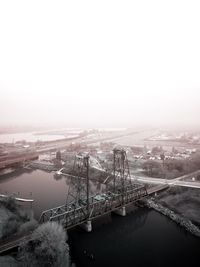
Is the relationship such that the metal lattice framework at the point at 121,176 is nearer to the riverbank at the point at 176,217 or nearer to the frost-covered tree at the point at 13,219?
the riverbank at the point at 176,217

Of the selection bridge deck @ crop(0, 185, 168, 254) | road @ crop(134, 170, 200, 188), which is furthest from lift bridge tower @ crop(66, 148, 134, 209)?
road @ crop(134, 170, 200, 188)

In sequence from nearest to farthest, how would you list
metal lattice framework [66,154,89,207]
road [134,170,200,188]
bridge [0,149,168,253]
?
1. bridge [0,149,168,253]
2. metal lattice framework [66,154,89,207]
3. road [134,170,200,188]

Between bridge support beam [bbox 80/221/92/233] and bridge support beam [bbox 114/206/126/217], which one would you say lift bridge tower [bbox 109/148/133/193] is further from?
bridge support beam [bbox 80/221/92/233]

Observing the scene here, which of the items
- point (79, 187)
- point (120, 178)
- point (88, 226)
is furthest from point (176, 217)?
point (120, 178)

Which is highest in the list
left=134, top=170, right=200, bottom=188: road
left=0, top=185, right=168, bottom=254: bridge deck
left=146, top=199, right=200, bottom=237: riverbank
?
left=0, top=185, right=168, bottom=254: bridge deck

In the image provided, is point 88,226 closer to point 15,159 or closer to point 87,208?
point 87,208
